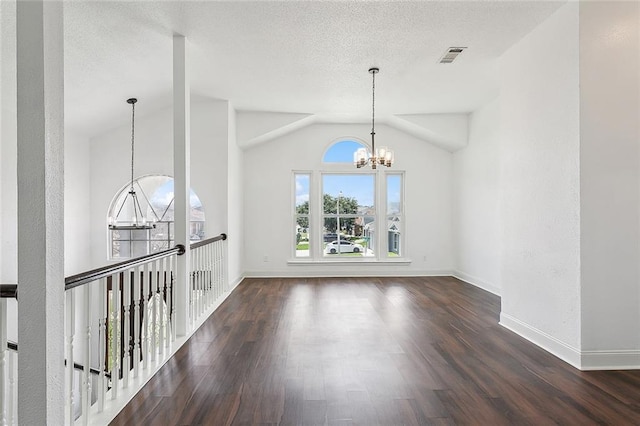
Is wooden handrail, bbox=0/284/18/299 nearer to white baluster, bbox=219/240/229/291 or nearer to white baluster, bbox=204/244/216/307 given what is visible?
white baluster, bbox=204/244/216/307

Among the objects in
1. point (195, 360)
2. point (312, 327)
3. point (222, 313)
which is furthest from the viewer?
point (222, 313)

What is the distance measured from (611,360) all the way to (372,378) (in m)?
1.96

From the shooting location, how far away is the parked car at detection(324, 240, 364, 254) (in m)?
7.56

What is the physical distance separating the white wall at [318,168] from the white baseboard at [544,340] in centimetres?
333

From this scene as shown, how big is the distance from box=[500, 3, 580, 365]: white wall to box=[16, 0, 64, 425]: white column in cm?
359

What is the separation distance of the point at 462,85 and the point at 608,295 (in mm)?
3380

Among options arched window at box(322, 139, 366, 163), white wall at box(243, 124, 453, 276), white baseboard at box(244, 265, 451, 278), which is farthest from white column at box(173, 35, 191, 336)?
arched window at box(322, 139, 366, 163)

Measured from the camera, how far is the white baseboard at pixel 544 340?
120 inches

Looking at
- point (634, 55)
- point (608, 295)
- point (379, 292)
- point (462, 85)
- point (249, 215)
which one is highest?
point (462, 85)

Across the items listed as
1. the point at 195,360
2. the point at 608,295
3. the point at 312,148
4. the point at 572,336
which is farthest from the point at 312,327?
the point at 312,148

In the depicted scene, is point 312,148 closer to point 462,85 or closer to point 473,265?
point 462,85

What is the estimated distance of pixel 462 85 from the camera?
5.25 metres

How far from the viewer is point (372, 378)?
281cm

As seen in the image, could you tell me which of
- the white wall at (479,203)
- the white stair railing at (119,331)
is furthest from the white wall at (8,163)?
the white wall at (479,203)
